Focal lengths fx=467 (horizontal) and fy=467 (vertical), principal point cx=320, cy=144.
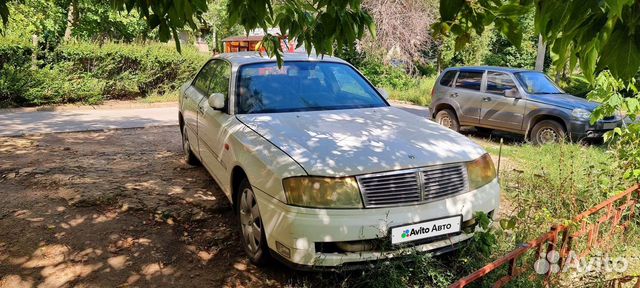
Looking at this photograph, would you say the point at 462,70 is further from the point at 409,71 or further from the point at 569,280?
the point at 409,71

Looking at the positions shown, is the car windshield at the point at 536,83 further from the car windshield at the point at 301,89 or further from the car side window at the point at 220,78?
the car side window at the point at 220,78

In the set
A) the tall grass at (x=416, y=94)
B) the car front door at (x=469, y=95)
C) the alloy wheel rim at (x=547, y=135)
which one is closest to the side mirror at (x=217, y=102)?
the alloy wheel rim at (x=547, y=135)

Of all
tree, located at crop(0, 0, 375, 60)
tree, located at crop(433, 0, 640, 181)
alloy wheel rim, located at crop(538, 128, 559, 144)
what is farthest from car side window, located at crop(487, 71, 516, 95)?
tree, located at crop(433, 0, 640, 181)

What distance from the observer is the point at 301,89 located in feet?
14.5

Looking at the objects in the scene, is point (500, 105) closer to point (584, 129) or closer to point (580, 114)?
point (580, 114)

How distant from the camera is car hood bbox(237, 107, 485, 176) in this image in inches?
120

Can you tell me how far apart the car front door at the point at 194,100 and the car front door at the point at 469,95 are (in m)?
6.02

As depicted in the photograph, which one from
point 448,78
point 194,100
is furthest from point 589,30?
point 448,78

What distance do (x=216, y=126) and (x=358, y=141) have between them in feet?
5.05

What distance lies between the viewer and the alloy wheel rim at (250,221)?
3.35m

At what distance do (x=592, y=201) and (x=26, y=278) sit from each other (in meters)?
4.64

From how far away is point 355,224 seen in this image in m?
2.87

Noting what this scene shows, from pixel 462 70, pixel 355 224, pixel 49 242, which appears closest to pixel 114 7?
pixel 355 224

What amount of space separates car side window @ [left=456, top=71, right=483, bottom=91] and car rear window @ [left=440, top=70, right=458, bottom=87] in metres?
0.19
